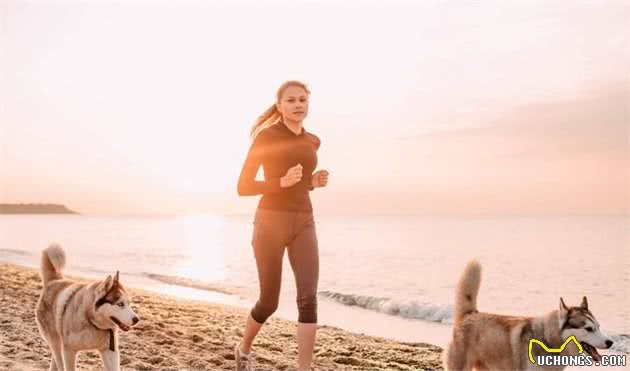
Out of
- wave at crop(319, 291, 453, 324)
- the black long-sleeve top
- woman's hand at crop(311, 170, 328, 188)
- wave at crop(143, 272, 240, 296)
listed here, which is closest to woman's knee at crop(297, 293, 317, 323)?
the black long-sleeve top

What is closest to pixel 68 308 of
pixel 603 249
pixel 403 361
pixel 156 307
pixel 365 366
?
pixel 365 366

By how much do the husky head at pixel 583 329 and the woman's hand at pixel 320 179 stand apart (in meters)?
2.07

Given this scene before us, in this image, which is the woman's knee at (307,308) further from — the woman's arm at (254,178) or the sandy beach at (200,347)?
the sandy beach at (200,347)

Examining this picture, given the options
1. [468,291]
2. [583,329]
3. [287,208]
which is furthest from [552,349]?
[287,208]

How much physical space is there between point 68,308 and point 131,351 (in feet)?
9.48

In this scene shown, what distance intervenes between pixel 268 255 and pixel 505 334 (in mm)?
1985

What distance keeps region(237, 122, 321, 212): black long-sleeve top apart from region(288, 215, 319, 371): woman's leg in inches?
8.6

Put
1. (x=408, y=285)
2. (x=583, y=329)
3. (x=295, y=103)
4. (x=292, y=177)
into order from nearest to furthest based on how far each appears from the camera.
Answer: (x=583, y=329) < (x=292, y=177) < (x=295, y=103) < (x=408, y=285)

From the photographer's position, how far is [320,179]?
17.5 feet

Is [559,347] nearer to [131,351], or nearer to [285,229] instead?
[285,229]

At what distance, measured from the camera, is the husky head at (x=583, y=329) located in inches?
175

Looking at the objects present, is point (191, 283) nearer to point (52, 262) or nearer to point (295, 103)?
point (52, 262)

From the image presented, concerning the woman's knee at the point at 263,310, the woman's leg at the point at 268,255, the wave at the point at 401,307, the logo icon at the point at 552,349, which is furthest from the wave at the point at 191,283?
the logo icon at the point at 552,349

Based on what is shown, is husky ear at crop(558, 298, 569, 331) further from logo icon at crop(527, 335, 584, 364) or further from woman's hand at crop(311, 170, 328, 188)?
woman's hand at crop(311, 170, 328, 188)
